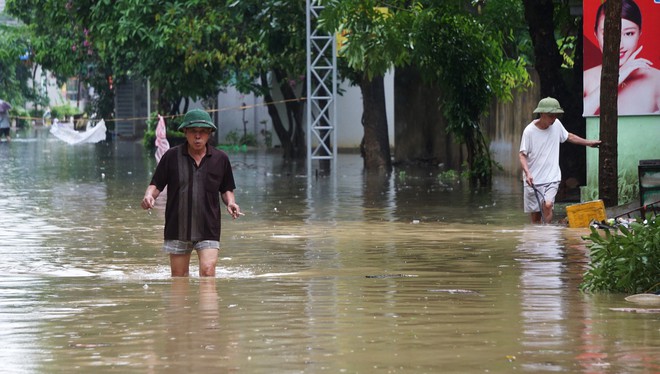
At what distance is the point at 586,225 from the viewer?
1689cm

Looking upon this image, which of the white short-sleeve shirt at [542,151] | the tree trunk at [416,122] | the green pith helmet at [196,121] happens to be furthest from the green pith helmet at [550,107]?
the tree trunk at [416,122]

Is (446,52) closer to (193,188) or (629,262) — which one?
(193,188)

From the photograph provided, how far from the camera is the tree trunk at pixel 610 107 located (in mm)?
17547

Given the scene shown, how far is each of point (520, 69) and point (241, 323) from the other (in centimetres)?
1854

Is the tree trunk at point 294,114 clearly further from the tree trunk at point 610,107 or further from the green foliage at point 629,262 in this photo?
the green foliage at point 629,262

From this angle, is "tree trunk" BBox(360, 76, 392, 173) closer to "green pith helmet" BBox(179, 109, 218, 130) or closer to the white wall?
the white wall

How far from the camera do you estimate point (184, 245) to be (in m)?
→ 11.8

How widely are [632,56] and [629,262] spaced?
9.27 meters

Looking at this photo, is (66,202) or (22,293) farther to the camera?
(66,202)

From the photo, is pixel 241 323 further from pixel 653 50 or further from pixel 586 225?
pixel 653 50

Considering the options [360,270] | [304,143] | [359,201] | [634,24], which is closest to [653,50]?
[634,24]

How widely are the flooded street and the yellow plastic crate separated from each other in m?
0.23

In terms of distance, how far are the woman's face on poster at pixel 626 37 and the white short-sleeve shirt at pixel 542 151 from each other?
2580 mm

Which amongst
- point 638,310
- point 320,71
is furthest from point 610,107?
point 320,71
